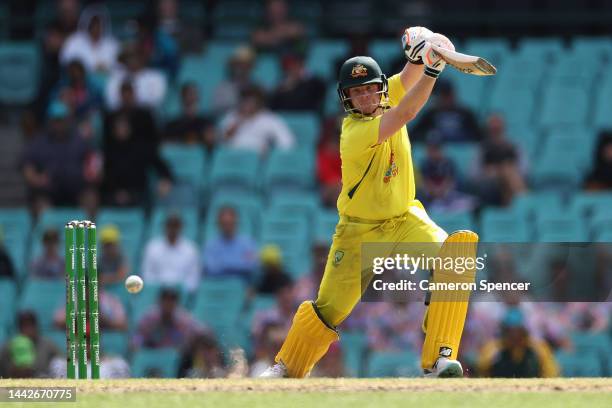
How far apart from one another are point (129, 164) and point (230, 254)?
1.75 metres

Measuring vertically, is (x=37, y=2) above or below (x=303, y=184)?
above

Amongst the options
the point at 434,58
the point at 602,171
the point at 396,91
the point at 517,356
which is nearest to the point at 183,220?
the point at 602,171

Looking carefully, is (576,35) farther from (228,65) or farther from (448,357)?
(448,357)

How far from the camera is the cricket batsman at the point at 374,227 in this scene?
349 inches

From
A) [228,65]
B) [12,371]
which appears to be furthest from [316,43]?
[12,371]

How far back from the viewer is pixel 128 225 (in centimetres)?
1485

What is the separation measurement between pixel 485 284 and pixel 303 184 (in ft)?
13.9

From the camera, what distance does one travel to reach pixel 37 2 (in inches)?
725

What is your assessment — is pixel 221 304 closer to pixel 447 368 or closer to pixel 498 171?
pixel 498 171

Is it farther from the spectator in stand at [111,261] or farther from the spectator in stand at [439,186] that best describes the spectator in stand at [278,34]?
the spectator in stand at [111,261]

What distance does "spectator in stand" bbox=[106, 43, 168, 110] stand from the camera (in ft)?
52.7

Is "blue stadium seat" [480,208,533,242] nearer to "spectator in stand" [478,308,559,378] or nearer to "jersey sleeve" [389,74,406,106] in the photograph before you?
"spectator in stand" [478,308,559,378]

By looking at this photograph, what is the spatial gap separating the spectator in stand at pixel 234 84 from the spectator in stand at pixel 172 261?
2131 mm

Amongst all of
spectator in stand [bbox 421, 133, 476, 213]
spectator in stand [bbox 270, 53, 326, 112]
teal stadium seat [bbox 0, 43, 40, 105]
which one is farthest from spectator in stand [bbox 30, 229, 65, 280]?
spectator in stand [bbox 421, 133, 476, 213]
